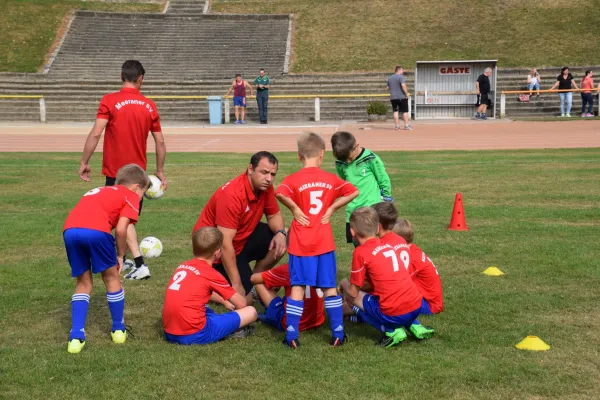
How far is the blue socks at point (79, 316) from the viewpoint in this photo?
5.79 m

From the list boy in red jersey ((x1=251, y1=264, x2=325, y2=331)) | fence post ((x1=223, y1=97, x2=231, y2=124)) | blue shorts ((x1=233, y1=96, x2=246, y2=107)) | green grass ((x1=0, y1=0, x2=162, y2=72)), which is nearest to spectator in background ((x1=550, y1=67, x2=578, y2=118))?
blue shorts ((x1=233, y1=96, x2=246, y2=107))

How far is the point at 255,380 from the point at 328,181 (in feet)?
5.55

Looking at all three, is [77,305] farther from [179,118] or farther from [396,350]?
[179,118]

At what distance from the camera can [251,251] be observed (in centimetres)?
704

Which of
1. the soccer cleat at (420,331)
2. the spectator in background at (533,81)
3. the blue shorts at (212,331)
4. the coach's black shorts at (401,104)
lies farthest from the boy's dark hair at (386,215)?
the spectator in background at (533,81)

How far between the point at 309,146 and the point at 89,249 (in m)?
1.91

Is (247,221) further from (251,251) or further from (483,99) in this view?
(483,99)

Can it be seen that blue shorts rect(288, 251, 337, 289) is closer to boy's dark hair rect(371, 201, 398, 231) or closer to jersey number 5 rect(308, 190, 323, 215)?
jersey number 5 rect(308, 190, 323, 215)

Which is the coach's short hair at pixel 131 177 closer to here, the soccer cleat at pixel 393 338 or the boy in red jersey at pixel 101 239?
the boy in red jersey at pixel 101 239

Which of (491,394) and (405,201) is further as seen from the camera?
(405,201)

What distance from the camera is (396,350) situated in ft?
18.7

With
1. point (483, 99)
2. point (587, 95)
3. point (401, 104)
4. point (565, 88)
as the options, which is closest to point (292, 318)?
point (401, 104)

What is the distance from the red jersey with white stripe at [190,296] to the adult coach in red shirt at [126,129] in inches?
88.7

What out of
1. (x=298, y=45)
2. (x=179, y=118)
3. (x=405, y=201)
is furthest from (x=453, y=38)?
(x=405, y=201)
